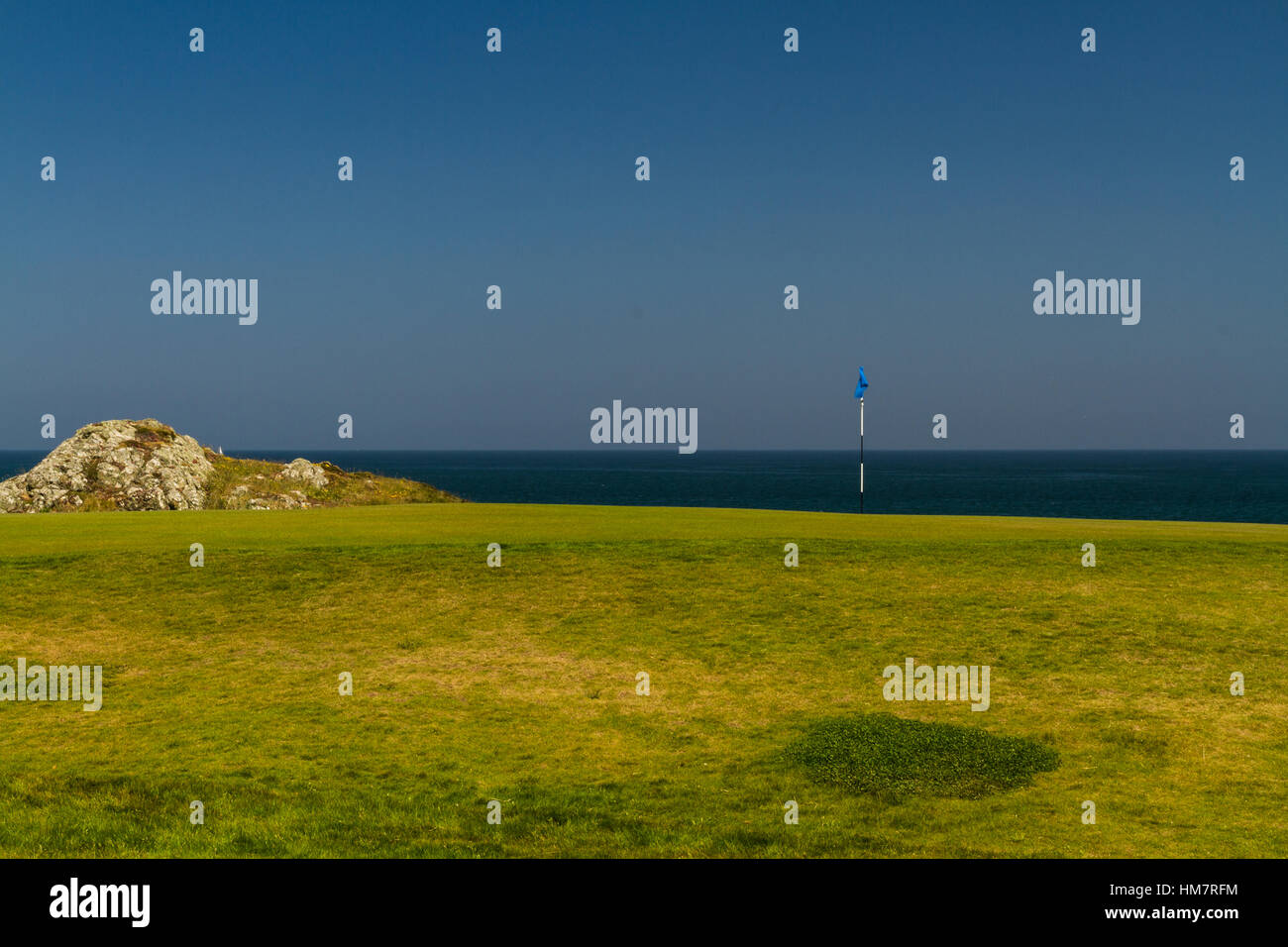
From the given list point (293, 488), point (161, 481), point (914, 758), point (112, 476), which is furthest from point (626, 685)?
point (112, 476)

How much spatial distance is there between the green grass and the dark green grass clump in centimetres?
10

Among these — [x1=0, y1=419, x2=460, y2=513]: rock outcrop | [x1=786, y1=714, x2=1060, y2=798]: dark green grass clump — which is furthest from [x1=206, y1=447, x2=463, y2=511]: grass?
[x1=786, y1=714, x2=1060, y2=798]: dark green grass clump

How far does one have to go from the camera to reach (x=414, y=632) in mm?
17453

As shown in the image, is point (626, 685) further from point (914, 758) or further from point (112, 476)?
point (112, 476)

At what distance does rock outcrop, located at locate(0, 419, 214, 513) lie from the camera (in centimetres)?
5378

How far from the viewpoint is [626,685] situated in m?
14.7

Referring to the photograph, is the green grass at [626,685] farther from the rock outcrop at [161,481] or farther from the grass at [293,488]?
the grass at [293,488]

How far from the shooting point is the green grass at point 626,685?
9289 millimetres

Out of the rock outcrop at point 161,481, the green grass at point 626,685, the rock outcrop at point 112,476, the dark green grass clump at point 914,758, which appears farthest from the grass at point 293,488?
the dark green grass clump at point 914,758

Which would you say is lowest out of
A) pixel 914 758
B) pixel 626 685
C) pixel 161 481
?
pixel 914 758

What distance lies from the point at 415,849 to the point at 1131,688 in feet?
37.6

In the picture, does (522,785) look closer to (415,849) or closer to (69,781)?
(415,849)

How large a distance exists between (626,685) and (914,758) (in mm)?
5029

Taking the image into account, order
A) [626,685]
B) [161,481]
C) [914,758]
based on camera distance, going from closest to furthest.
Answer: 1. [914,758]
2. [626,685]
3. [161,481]
